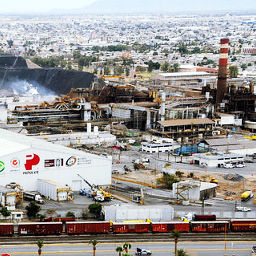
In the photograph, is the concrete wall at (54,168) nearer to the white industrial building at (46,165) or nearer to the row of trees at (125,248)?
the white industrial building at (46,165)

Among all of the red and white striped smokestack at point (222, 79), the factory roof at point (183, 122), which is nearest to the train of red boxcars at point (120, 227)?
the factory roof at point (183, 122)

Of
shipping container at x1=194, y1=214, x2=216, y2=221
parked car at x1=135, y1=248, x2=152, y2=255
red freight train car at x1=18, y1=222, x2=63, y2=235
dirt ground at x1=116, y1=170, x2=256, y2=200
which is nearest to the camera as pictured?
parked car at x1=135, y1=248, x2=152, y2=255

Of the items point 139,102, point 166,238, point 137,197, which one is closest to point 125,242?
point 166,238

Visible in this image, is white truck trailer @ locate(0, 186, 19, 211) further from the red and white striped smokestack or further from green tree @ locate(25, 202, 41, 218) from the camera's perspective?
the red and white striped smokestack

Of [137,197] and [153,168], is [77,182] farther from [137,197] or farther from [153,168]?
[153,168]

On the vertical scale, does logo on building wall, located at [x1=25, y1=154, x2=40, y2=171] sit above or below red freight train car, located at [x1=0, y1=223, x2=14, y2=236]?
above

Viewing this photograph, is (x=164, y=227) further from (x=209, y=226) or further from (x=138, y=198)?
(x=138, y=198)

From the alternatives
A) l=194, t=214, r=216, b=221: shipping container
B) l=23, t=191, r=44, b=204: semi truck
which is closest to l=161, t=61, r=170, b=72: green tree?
l=23, t=191, r=44, b=204: semi truck

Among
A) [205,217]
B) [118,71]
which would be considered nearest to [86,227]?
[205,217]
